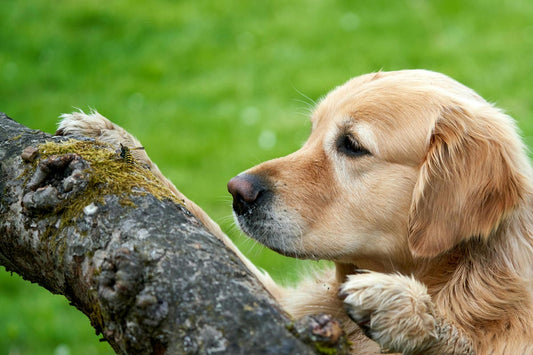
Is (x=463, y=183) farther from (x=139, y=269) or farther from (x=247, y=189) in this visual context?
(x=139, y=269)

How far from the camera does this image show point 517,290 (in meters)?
3.26

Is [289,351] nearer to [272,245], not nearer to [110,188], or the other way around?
[110,188]

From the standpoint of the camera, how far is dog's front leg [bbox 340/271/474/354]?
8.73 ft

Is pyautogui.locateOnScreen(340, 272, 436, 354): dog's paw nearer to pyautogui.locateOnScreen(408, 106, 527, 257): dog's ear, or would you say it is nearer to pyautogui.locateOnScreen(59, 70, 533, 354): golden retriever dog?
pyautogui.locateOnScreen(59, 70, 533, 354): golden retriever dog

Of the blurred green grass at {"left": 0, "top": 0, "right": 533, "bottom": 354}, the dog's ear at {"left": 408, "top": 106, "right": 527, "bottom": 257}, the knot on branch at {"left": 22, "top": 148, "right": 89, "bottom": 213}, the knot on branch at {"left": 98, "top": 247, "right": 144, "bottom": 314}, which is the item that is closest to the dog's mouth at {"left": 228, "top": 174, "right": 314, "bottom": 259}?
the dog's ear at {"left": 408, "top": 106, "right": 527, "bottom": 257}

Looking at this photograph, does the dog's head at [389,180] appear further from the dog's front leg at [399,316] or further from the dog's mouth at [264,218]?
the dog's front leg at [399,316]

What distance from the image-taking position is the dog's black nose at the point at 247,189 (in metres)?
3.47

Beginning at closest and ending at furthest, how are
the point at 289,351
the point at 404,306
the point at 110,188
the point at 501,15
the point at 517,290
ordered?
the point at 289,351 < the point at 110,188 < the point at 404,306 < the point at 517,290 < the point at 501,15

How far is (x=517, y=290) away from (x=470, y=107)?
3.00 ft

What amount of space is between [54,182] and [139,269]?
25.0 inches

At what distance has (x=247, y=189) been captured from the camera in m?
3.47

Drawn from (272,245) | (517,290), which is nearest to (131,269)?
(272,245)

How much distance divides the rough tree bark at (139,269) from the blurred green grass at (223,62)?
180 inches

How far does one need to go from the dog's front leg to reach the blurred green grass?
13.3ft
